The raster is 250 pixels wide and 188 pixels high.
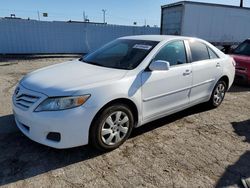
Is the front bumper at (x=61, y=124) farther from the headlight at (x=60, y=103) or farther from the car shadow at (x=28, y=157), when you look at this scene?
the car shadow at (x=28, y=157)

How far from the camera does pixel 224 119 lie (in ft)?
15.6

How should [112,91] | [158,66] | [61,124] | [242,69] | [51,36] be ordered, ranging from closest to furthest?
[61,124], [112,91], [158,66], [242,69], [51,36]

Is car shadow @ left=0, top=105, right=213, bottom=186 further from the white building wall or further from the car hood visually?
the white building wall

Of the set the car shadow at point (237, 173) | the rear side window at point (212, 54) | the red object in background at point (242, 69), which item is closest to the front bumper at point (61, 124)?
the car shadow at point (237, 173)

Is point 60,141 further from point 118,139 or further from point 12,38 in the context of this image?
point 12,38

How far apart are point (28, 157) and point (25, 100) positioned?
0.76 metres

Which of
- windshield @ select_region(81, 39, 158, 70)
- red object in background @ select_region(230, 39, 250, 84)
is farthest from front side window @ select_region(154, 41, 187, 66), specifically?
red object in background @ select_region(230, 39, 250, 84)

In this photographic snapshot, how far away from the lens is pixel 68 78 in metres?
3.31

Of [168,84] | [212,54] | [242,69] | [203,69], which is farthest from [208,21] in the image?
[168,84]

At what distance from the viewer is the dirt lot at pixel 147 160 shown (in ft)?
9.36

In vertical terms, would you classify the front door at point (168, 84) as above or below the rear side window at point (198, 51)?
below

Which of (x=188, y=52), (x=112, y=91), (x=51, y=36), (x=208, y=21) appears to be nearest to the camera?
(x=112, y=91)

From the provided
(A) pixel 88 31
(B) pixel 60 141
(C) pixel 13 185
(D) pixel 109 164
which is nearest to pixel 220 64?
(D) pixel 109 164

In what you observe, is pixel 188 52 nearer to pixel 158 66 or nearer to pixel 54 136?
pixel 158 66
